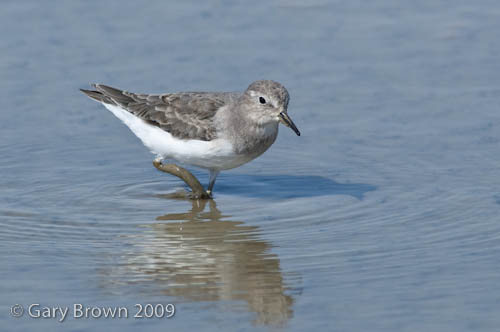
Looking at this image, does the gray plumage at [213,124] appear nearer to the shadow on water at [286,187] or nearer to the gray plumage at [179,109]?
the gray plumage at [179,109]

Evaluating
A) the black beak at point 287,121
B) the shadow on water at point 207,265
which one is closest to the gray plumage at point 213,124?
the black beak at point 287,121

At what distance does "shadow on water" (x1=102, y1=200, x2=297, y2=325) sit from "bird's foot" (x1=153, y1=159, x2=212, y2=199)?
58cm

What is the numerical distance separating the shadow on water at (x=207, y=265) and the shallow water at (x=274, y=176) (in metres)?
0.03

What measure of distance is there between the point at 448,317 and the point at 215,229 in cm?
322

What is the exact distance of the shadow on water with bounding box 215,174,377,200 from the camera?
11.0m

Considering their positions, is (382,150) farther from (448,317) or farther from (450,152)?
(448,317)

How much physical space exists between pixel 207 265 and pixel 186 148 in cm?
247

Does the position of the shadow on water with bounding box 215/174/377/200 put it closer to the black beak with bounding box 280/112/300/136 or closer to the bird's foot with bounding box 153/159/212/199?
the bird's foot with bounding box 153/159/212/199

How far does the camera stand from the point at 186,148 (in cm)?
1114

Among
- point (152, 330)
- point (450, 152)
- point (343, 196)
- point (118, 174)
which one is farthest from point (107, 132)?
Answer: point (152, 330)

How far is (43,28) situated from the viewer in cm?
1533

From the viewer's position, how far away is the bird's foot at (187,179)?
11.3 m

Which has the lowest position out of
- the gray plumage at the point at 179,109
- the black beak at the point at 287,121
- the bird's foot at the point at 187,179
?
the bird's foot at the point at 187,179

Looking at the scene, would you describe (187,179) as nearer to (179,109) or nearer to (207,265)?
(179,109)
